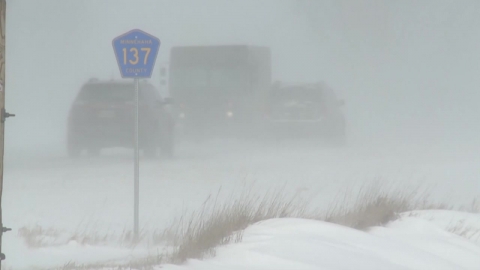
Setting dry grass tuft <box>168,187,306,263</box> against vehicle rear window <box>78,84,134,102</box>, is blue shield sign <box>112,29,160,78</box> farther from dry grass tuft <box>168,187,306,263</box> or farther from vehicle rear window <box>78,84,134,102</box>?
vehicle rear window <box>78,84,134,102</box>

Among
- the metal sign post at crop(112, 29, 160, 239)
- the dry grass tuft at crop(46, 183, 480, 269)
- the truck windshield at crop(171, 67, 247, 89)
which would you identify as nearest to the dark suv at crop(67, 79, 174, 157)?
the truck windshield at crop(171, 67, 247, 89)

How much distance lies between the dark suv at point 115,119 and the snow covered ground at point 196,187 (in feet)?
0.89

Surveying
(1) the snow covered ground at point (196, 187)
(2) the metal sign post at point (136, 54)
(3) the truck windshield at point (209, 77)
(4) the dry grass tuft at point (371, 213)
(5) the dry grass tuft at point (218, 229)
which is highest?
(2) the metal sign post at point (136, 54)

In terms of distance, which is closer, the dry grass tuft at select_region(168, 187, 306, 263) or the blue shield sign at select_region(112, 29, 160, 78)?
the dry grass tuft at select_region(168, 187, 306, 263)

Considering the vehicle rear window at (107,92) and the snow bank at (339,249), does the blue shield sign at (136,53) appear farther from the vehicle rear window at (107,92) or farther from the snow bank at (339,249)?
the vehicle rear window at (107,92)

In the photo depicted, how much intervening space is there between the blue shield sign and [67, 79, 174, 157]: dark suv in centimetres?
324

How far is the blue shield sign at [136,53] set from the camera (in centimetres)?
865

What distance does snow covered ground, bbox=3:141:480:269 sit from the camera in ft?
25.0

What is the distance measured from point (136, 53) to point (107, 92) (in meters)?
3.73

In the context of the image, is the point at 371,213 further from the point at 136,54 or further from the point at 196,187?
the point at 196,187

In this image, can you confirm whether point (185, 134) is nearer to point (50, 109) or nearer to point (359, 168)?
point (50, 109)

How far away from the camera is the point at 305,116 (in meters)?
13.0

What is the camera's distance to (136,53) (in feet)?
28.7

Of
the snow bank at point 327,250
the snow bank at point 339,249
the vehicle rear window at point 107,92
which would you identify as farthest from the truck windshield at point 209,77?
the snow bank at point 339,249
